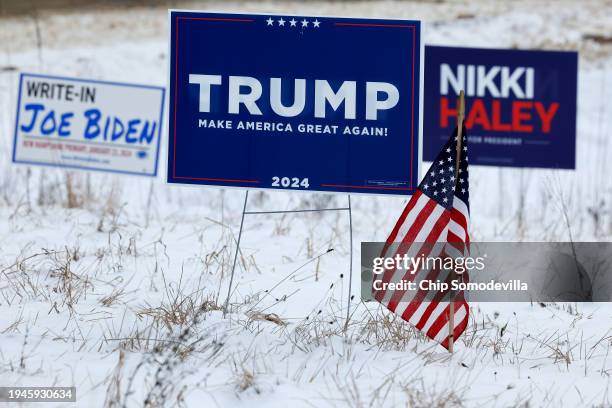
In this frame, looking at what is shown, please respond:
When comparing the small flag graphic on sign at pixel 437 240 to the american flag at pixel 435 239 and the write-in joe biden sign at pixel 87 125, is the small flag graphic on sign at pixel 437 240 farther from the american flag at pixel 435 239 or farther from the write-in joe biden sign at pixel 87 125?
the write-in joe biden sign at pixel 87 125

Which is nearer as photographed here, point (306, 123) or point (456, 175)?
point (456, 175)

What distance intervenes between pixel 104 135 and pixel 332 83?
12.8 feet

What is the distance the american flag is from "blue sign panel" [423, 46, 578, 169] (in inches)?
159

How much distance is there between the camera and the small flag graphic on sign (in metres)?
3.21

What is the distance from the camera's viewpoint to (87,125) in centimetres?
689

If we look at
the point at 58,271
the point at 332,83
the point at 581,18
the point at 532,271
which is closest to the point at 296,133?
the point at 332,83

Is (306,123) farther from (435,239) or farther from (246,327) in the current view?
(246,327)

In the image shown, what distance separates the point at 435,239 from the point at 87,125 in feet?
15.7

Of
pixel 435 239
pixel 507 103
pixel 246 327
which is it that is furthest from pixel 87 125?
pixel 435 239

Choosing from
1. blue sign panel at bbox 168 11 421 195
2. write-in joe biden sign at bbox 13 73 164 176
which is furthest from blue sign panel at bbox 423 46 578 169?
blue sign panel at bbox 168 11 421 195

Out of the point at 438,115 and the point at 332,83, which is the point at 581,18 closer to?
the point at 438,115

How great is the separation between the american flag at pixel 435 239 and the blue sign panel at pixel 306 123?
1.34 ft

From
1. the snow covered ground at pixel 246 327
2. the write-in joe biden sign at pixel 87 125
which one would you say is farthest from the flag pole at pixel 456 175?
the write-in joe biden sign at pixel 87 125

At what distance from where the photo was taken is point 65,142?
6.88m
